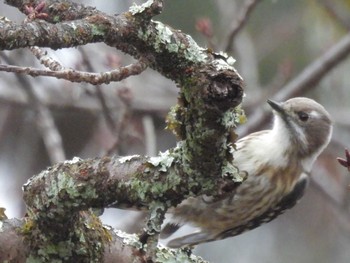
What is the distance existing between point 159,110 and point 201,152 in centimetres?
386

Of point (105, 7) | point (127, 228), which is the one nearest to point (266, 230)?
point (105, 7)

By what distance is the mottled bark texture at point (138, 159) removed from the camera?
105 inches

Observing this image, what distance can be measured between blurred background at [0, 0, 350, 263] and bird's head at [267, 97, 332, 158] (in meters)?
0.65

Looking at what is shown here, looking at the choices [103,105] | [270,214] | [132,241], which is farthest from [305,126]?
[132,241]

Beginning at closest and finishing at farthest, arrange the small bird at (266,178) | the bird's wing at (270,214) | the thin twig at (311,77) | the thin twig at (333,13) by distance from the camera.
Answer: the small bird at (266,178) < the bird's wing at (270,214) < the thin twig at (311,77) < the thin twig at (333,13)

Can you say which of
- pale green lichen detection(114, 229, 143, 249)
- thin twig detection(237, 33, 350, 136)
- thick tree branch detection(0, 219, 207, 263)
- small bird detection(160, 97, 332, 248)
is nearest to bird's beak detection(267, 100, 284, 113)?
small bird detection(160, 97, 332, 248)

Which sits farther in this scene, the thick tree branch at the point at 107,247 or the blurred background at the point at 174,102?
the blurred background at the point at 174,102

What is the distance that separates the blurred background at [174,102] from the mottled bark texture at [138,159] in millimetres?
1970

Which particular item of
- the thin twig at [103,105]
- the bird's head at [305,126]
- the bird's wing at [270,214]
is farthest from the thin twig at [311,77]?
the thin twig at [103,105]

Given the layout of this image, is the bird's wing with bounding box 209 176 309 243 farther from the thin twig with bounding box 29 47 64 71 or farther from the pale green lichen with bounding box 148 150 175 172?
the thin twig with bounding box 29 47 64 71

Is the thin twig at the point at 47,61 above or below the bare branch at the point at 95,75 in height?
above

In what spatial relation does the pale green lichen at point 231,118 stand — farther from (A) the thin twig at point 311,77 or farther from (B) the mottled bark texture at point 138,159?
(A) the thin twig at point 311,77

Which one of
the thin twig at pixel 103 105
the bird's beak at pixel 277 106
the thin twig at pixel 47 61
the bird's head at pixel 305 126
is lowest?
the thin twig at pixel 47 61

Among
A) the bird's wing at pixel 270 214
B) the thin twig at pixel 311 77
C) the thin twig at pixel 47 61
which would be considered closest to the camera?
the thin twig at pixel 47 61
